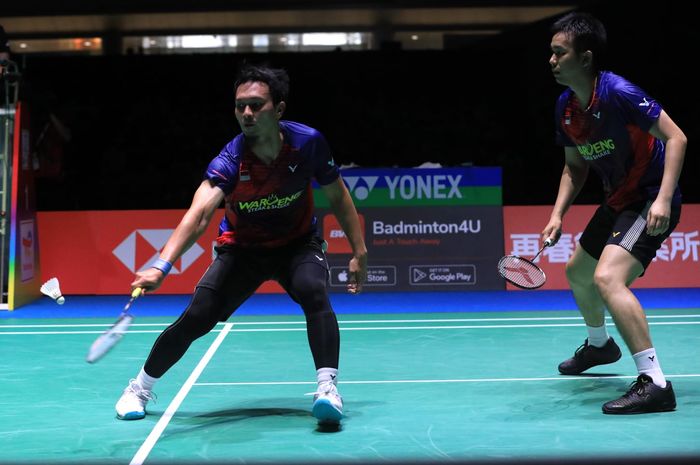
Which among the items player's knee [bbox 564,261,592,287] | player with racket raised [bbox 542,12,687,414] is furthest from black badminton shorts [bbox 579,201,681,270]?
player's knee [bbox 564,261,592,287]

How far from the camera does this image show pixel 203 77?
14.3 metres

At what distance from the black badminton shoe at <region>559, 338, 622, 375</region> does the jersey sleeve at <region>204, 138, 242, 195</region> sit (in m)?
2.21

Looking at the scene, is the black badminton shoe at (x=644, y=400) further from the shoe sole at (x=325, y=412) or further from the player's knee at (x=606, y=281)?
the shoe sole at (x=325, y=412)

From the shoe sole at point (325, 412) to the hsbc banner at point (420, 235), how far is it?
534 cm

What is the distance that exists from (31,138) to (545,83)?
7460mm

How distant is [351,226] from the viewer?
4336 millimetres

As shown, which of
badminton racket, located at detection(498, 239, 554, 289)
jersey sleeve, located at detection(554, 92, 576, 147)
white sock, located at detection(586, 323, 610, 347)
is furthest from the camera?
white sock, located at detection(586, 323, 610, 347)

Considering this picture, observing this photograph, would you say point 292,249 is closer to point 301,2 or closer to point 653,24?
point 653,24

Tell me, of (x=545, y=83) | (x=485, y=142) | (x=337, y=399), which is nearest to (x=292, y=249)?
(x=337, y=399)

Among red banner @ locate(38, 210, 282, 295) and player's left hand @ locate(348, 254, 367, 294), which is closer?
player's left hand @ locate(348, 254, 367, 294)

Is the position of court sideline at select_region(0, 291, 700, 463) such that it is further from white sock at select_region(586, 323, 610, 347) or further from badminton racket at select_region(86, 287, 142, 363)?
badminton racket at select_region(86, 287, 142, 363)

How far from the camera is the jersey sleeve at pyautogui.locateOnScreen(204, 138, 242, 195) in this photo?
4121 mm

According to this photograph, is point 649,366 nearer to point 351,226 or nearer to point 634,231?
point 634,231

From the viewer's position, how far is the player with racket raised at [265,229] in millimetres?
4082
